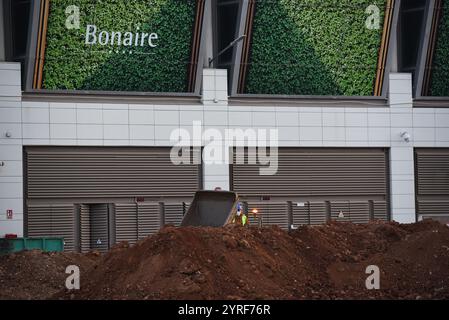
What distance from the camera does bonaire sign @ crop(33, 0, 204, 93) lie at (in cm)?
3431

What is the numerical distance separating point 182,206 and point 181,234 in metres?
16.2

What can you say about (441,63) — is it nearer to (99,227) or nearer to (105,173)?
(105,173)

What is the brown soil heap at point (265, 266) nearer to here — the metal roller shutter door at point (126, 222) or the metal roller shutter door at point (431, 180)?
the metal roller shutter door at point (126, 222)

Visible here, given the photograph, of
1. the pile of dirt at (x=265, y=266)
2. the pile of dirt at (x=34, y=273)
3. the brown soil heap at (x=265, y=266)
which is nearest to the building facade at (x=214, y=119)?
the pile of dirt at (x=34, y=273)

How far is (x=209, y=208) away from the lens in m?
26.9

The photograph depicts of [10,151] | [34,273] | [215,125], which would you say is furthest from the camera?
[215,125]

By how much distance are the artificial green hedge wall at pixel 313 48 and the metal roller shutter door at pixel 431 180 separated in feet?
12.2

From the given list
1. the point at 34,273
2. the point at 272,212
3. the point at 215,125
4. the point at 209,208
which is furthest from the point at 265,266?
the point at 272,212

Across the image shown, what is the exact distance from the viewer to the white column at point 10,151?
3353 centimetres

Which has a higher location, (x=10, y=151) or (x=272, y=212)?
(x=10, y=151)

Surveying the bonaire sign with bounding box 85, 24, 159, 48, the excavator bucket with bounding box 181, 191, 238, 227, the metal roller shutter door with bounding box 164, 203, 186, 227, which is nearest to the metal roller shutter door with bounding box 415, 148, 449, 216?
the metal roller shutter door with bounding box 164, 203, 186, 227

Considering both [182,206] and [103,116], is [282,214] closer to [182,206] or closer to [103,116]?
[182,206]

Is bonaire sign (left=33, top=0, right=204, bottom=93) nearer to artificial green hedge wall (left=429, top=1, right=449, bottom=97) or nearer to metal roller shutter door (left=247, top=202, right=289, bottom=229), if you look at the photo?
metal roller shutter door (left=247, top=202, right=289, bottom=229)

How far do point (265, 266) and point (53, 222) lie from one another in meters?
16.2
